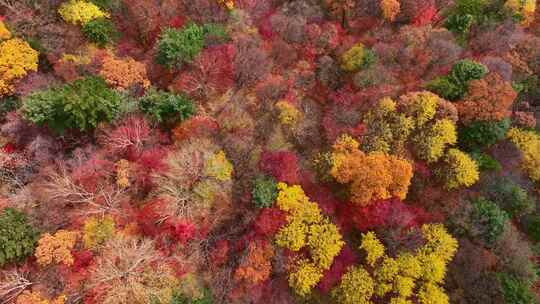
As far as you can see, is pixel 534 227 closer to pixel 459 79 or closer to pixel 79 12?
pixel 459 79

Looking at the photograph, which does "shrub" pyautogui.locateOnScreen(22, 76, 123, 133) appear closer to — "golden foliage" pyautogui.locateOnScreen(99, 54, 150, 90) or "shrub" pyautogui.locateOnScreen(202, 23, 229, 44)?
"golden foliage" pyautogui.locateOnScreen(99, 54, 150, 90)

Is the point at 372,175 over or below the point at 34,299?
over

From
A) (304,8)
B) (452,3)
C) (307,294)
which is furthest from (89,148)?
(452,3)

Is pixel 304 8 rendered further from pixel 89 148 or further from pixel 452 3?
pixel 89 148

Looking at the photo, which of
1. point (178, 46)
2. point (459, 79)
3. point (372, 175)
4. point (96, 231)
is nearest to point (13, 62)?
point (178, 46)

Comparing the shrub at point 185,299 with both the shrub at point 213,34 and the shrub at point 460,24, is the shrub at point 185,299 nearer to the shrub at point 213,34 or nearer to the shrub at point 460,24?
the shrub at point 213,34
